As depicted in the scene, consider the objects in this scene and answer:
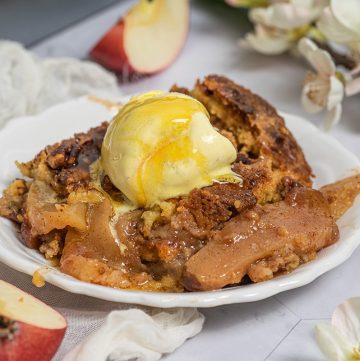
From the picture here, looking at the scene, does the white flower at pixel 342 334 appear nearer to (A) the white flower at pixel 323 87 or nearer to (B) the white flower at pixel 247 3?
(A) the white flower at pixel 323 87

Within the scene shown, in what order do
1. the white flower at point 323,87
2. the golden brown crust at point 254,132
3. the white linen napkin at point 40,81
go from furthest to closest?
1. the white linen napkin at point 40,81
2. the white flower at point 323,87
3. the golden brown crust at point 254,132

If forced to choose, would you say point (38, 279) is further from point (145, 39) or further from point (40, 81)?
point (145, 39)

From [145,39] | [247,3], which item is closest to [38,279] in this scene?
[145,39]

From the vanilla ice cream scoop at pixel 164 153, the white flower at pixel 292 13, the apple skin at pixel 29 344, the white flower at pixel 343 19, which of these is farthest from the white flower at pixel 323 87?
the apple skin at pixel 29 344

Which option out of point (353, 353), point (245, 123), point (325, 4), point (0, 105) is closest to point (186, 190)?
point (245, 123)

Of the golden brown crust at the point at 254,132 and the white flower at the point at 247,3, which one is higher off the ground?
the golden brown crust at the point at 254,132
